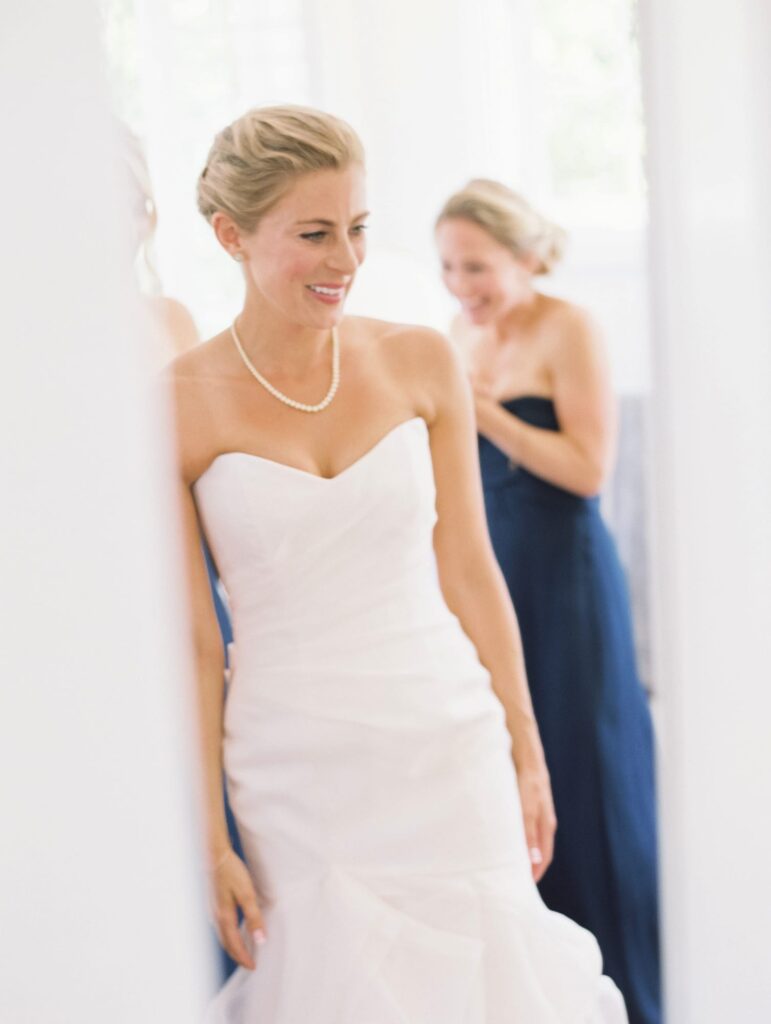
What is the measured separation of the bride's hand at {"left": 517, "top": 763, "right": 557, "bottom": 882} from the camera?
1009mm

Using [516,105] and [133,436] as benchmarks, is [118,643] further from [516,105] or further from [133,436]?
[516,105]

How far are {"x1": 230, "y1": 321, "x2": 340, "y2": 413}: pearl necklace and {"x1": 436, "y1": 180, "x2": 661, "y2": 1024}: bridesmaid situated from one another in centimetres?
12

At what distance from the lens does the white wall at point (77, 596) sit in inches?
25.7

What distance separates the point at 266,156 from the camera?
86 centimetres

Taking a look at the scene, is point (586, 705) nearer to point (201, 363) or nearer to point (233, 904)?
point (233, 904)

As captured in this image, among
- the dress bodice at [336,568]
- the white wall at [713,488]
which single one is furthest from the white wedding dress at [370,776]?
the white wall at [713,488]

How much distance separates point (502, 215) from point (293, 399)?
0.24 meters

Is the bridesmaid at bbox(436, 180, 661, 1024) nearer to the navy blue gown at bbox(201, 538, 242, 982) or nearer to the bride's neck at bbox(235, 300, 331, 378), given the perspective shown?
the bride's neck at bbox(235, 300, 331, 378)

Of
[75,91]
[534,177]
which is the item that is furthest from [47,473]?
[534,177]

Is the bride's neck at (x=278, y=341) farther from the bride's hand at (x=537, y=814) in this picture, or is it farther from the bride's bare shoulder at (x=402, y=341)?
the bride's hand at (x=537, y=814)

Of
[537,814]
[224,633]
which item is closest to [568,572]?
[537,814]

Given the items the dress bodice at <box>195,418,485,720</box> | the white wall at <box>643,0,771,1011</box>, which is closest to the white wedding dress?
the dress bodice at <box>195,418,485,720</box>

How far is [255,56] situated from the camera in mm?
831

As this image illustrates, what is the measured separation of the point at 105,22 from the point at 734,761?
744mm
